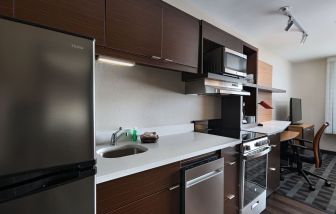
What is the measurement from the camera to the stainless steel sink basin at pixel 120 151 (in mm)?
1417

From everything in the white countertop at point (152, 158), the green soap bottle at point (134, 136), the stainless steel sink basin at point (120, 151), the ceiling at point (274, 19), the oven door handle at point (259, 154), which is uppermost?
the ceiling at point (274, 19)

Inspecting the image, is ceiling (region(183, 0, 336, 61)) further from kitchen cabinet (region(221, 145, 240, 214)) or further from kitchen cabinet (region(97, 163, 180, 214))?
kitchen cabinet (region(97, 163, 180, 214))

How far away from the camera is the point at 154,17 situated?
142cm

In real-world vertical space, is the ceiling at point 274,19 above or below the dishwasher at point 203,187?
above

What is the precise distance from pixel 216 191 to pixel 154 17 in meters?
1.58

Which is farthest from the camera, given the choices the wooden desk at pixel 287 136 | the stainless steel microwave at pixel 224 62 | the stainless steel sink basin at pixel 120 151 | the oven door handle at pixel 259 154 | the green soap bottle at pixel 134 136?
the wooden desk at pixel 287 136

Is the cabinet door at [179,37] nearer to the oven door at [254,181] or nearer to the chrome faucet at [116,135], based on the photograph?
the chrome faucet at [116,135]

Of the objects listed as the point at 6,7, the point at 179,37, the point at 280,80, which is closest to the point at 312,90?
the point at 280,80

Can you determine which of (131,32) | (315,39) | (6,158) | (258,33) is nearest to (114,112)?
(131,32)

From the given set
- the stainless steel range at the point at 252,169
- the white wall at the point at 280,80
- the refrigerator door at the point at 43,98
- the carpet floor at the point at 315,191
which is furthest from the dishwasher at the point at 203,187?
the white wall at the point at 280,80

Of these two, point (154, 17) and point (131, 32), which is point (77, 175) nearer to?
point (131, 32)

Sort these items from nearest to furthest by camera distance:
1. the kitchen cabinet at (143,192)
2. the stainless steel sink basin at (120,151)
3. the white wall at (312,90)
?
1. the kitchen cabinet at (143,192)
2. the stainless steel sink basin at (120,151)
3. the white wall at (312,90)

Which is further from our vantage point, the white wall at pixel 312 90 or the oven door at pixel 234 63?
the white wall at pixel 312 90

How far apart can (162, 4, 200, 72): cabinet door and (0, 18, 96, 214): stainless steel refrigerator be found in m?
0.88
